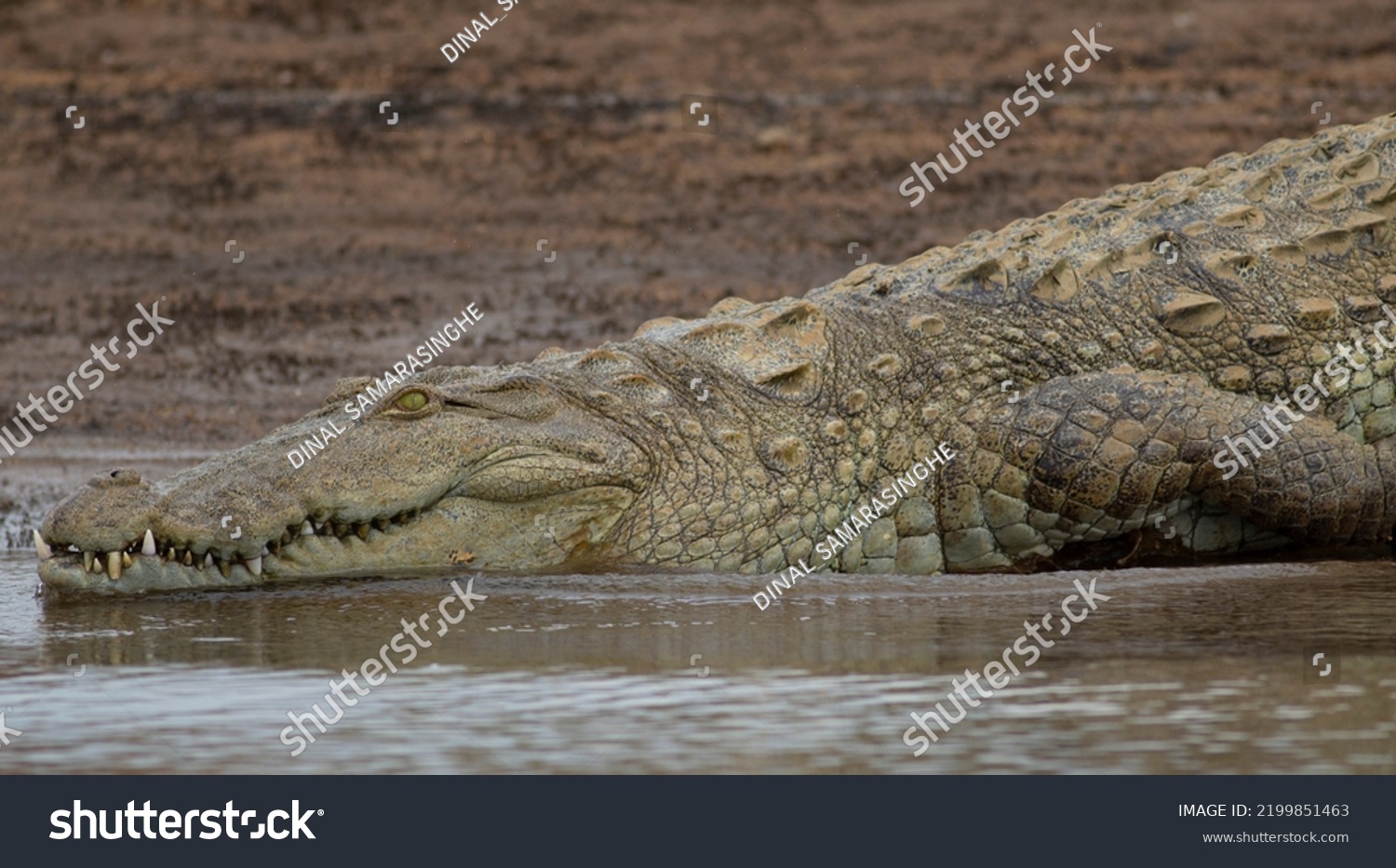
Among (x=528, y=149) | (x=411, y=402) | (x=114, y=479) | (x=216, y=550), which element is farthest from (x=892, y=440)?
(x=528, y=149)

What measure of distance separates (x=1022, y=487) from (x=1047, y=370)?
429 millimetres

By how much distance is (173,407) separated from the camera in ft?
30.3

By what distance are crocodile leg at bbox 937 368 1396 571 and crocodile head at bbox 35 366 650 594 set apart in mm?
1029

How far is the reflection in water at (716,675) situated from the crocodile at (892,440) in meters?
0.16

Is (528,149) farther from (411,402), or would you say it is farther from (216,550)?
(216,550)

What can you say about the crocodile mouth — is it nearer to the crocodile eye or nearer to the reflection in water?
the reflection in water

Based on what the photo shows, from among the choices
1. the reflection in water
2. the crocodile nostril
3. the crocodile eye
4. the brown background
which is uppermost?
the brown background

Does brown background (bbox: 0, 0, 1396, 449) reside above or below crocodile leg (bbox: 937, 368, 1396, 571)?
above

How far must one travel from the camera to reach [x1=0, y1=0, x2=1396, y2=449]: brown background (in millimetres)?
10641

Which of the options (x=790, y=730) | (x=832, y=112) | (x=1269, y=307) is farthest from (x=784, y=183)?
(x=790, y=730)

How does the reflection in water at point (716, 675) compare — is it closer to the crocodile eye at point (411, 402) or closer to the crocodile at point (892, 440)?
the crocodile at point (892, 440)

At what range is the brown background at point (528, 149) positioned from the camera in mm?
10641

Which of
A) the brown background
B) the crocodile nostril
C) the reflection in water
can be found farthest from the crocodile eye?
the brown background

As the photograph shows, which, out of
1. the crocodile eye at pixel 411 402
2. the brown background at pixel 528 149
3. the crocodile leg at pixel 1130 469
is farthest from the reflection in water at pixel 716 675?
the brown background at pixel 528 149
